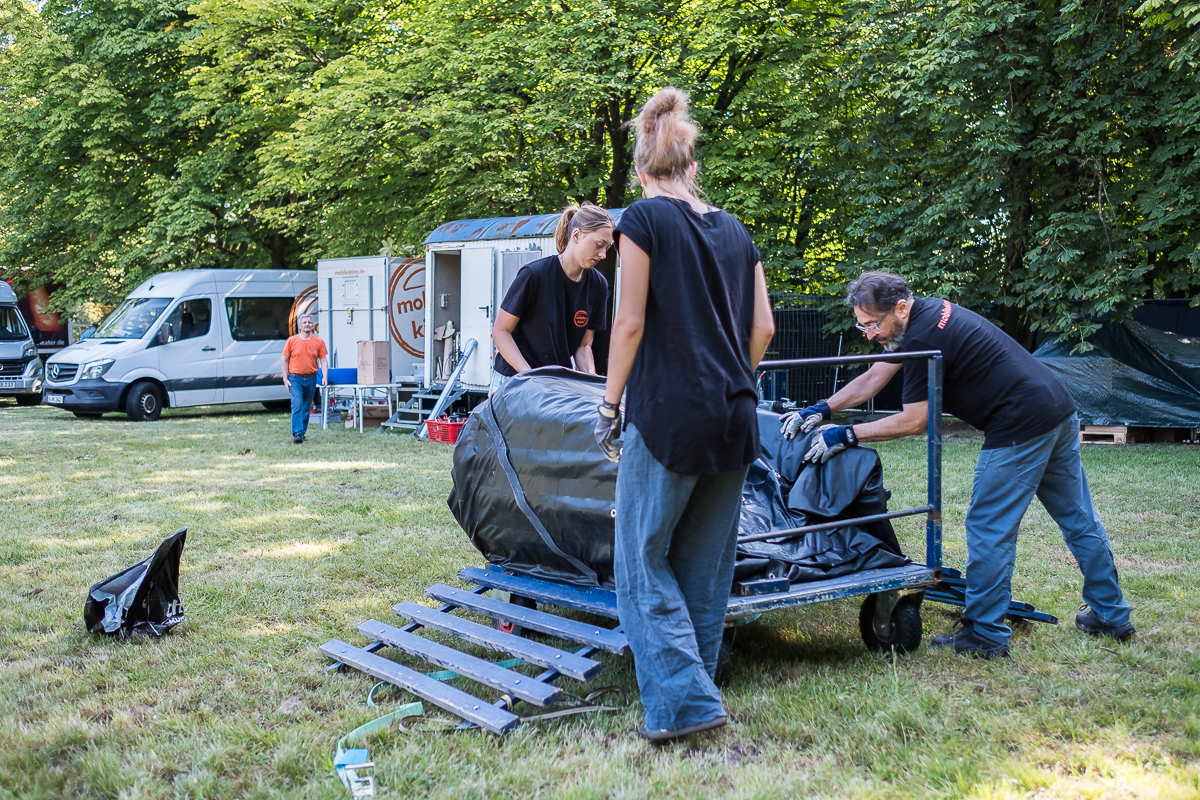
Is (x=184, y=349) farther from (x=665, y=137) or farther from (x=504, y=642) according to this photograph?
(x=665, y=137)

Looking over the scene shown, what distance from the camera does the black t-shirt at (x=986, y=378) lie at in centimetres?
405

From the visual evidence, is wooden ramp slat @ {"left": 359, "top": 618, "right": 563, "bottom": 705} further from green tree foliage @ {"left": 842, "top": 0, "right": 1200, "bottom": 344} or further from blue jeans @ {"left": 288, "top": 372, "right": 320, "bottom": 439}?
green tree foliage @ {"left": 842, "top": 0, "right": 1200, "bottom": 344}

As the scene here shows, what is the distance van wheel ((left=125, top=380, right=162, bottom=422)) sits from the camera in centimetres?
1638

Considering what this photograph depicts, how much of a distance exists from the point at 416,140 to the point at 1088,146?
399 inches

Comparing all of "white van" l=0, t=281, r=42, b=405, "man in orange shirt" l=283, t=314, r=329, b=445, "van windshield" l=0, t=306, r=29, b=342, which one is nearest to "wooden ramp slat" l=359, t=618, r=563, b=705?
"man in orange shirt" l=283, t=314, r=329, b=445

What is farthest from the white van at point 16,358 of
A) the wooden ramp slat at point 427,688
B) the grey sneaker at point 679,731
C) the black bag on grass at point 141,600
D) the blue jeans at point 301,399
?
the grey sneaker at point 679,731

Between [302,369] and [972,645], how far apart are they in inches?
403

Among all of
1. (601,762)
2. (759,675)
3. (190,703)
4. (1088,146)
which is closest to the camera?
(601,762)

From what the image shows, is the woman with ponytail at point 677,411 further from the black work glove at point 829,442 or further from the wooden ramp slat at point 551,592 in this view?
the black work glove at point 829,442

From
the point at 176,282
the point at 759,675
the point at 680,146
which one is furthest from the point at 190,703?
the point at 176,282

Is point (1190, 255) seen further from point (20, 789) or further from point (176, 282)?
point (176, 282)

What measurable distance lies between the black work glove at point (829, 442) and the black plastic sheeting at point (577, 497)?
0.05m

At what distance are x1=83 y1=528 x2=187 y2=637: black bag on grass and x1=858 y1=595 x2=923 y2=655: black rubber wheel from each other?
2946mm

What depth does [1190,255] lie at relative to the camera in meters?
11.6
